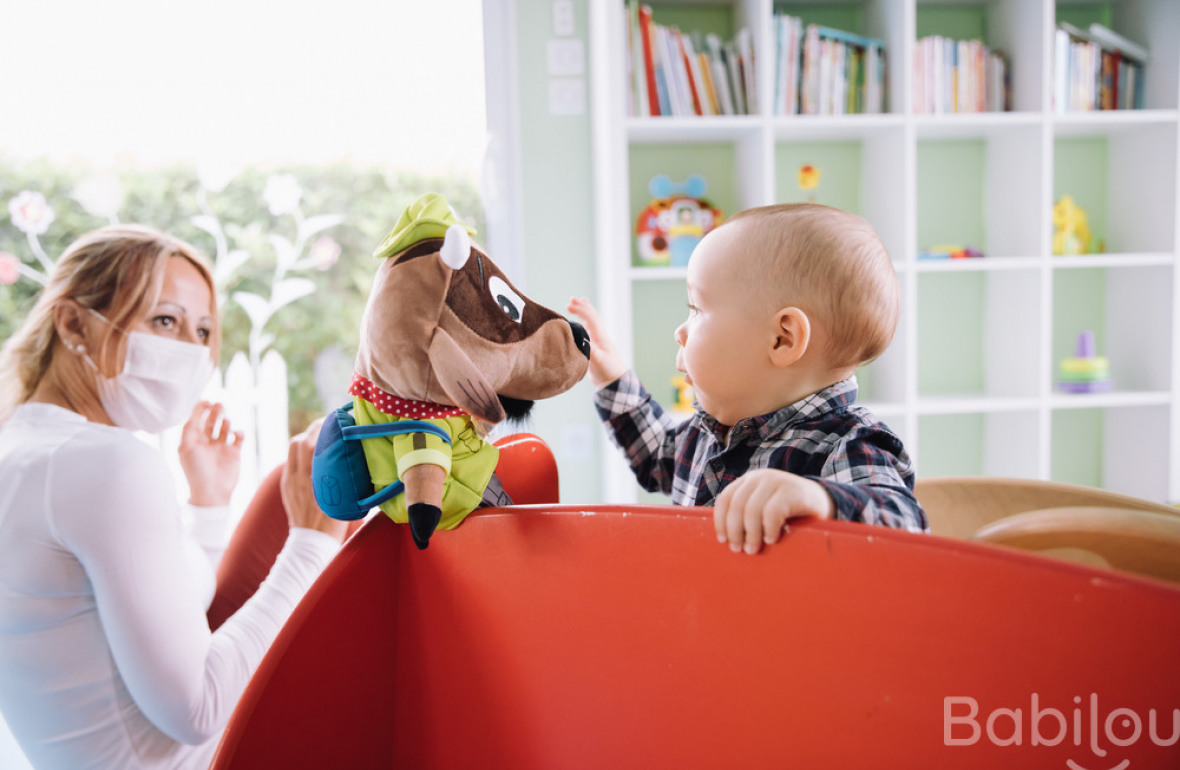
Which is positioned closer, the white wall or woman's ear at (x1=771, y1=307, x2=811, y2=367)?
woman's ear at (x1=771, y1=307, x2=811, y2=367)

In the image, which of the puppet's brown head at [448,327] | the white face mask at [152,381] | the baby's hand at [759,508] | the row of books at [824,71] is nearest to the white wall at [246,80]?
→ the row of books at [824,71]

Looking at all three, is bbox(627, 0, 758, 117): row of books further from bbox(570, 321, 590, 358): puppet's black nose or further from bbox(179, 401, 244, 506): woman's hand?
bbox(570, 321, 590, 358): puppet's black nose

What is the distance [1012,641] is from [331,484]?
0.54 m

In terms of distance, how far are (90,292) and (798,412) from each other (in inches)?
38.5

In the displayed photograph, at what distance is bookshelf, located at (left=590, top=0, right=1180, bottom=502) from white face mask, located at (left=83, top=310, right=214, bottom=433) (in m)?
1.25


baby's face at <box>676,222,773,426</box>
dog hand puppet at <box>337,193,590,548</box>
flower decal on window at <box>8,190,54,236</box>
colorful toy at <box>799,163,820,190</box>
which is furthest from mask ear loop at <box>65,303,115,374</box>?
colorful toy at <box>799,163,820,190</box>

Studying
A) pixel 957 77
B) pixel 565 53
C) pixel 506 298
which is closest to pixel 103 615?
pixel 506 298

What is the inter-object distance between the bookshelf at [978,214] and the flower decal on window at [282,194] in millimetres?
975

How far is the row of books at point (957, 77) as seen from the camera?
2.46m

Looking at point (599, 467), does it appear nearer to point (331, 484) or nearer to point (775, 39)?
point (775, 39)

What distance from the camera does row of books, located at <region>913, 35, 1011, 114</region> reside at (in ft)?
8.09

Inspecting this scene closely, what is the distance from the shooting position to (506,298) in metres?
0.78

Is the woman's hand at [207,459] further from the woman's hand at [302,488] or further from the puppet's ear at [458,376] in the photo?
the puppet's ear at [458,376]

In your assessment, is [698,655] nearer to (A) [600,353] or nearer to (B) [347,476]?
(B) [347,476]
